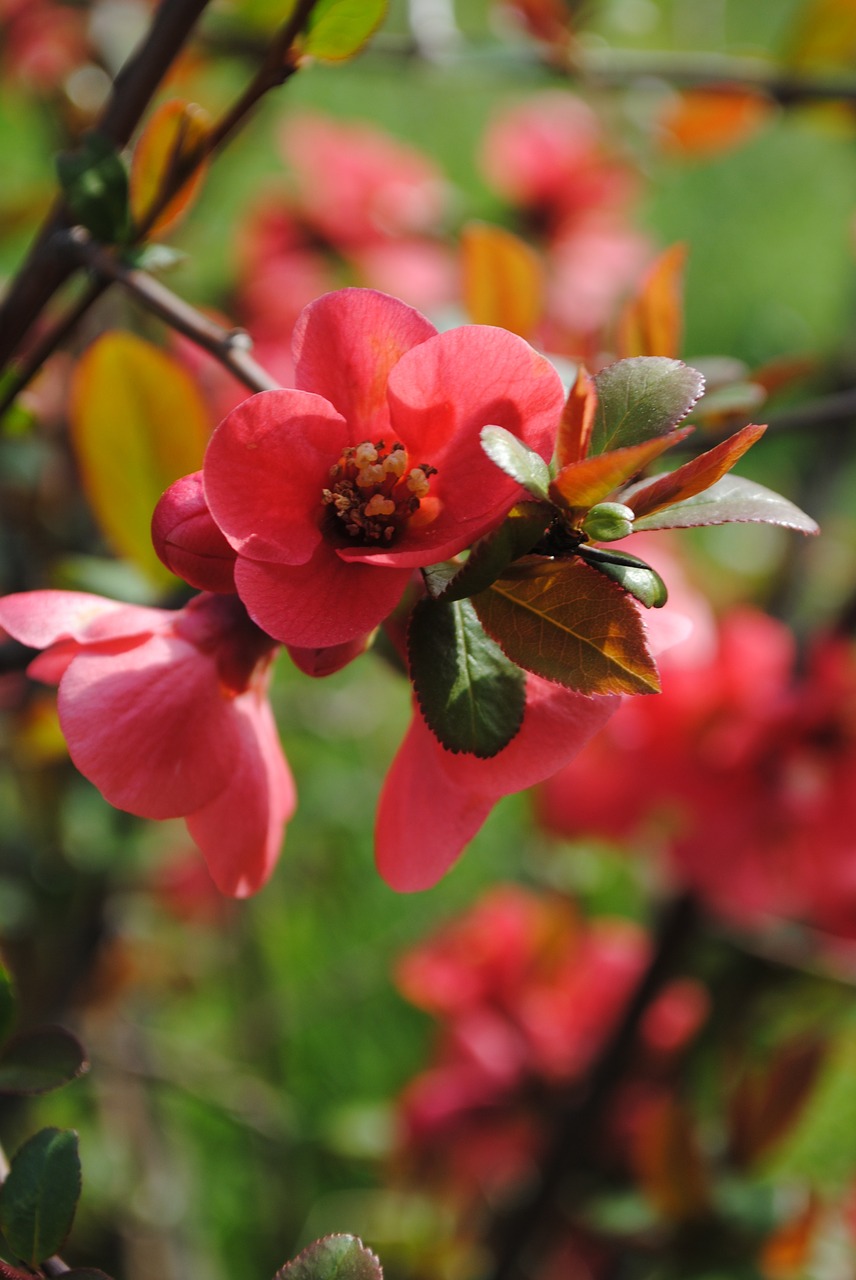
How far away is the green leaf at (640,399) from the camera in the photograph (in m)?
0.25

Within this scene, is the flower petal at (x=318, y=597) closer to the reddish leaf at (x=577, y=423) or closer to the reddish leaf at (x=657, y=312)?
the reddish leaf at (x=577, y=423)

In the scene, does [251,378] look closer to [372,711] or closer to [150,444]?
[150,444]

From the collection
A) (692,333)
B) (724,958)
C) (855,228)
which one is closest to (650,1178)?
(724,958)

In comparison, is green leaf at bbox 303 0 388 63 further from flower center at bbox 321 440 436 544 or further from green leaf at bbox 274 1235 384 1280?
green leaf at bbox 274 1235 384 1280

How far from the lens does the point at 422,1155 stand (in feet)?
2.80

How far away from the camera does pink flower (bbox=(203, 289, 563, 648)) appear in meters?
0.26

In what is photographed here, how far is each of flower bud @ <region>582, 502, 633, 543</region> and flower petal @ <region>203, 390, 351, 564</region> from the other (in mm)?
62

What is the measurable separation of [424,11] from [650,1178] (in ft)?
2.23

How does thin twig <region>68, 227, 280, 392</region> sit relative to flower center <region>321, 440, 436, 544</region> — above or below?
above

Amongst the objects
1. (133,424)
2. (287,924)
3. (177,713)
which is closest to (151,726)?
(177,713)

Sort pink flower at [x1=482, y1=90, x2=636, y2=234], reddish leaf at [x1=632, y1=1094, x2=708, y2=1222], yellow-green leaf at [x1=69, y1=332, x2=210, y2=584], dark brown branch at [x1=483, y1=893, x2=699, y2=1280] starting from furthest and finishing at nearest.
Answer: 1. pink flower at [x1=482, y1=90, x2=636, y2=234]
2. dark brown branch at [x1=483, y1=893, x2=699, y2=1280]
3. reddish leaf at [x1=632, y1=1094, x2=708, y2=1222]
4. yellow-green leaf at [x1=69, y1=332, x2=210, y2=584]

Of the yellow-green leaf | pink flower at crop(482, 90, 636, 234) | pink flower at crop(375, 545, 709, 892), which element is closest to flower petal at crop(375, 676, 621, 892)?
pink flower at crop(375, 545, 709, 892)

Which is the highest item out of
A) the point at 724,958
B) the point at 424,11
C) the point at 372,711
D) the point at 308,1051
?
the point at 424,11

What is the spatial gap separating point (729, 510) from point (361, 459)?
0.28 feet
